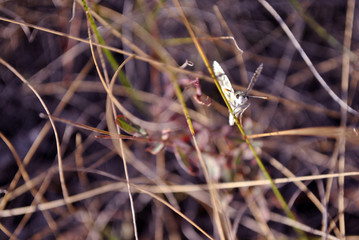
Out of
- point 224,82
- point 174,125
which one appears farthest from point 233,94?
point 174,125

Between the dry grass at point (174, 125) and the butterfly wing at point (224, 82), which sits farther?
the dry grass at point (174, 125)

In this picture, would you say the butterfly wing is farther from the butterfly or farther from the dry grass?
the dry grass

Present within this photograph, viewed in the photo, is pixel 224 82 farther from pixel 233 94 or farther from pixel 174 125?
pixel 174 125

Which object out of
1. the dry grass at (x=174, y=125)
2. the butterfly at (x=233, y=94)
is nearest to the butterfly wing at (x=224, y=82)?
the butterfly at (x=233, y=94)

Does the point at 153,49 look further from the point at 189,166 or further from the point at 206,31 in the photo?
the point at 189,166

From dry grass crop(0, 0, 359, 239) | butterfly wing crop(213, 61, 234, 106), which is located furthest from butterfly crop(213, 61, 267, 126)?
dry grass crop(0, 0, 359, 239)

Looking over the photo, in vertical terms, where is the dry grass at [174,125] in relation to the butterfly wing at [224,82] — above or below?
below

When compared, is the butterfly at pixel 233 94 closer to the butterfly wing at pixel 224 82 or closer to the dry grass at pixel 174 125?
the butterfly wing at pixel 224 82

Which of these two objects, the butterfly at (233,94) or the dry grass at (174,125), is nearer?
the butterfly at (233,94)

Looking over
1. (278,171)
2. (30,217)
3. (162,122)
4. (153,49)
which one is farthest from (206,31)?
(30,217)
